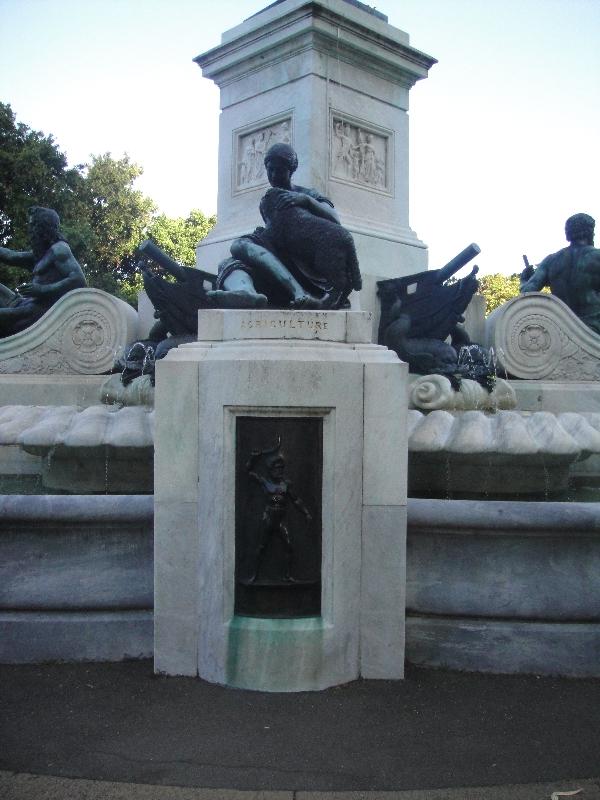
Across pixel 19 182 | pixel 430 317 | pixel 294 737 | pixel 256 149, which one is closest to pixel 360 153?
pixel 256 149

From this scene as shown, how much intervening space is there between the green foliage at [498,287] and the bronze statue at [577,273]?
40.7m

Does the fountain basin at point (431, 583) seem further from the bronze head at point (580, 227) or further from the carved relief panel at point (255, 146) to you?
the bronze head at point (580, 227)

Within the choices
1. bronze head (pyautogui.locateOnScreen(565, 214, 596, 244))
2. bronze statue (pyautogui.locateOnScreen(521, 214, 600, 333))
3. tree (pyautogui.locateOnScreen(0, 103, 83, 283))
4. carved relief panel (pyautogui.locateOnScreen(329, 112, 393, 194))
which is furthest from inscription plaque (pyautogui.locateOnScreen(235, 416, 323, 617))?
tree (pyautogui.locateOnScreen(0, 103, 83, 283))

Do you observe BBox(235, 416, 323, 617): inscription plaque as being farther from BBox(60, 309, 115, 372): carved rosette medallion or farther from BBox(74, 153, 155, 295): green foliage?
BBox(74, 153, 155, 295): green foliage

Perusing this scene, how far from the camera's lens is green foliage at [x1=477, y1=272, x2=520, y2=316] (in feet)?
162

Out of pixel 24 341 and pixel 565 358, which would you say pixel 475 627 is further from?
pixel 24 341

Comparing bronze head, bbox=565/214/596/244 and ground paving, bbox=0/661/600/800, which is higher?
bronze head, bbox=565/214/596/244

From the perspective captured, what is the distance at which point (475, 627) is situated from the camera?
170 inches

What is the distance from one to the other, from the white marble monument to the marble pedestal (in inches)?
167

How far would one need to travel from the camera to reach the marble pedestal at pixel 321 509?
399 cm

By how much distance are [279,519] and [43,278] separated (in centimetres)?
607

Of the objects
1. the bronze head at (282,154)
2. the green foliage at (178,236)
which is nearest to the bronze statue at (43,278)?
the bronze head at (282,154)

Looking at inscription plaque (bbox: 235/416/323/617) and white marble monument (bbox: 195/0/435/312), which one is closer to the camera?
inscription plaque (bbox: 235/416/323/617)

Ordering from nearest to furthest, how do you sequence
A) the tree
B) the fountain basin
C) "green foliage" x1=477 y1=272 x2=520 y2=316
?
the fountain basin
the tree
"green foliage" x1=477 y1=272 x2=520 y2=316
